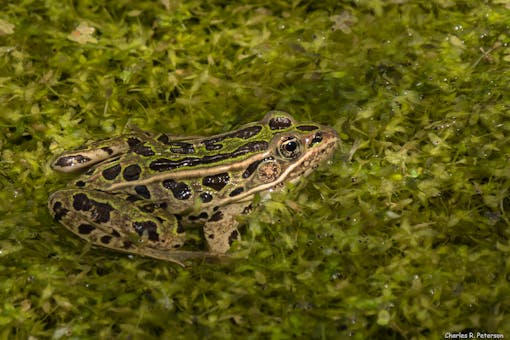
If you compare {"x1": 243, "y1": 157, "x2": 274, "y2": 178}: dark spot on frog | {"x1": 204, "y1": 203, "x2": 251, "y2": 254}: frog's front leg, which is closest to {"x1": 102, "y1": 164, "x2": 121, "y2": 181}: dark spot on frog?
{"x1": 204, "y1": 203, "x2": 251, "y2": 254}: frog's front leg

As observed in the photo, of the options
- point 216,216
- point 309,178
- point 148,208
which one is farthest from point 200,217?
point 309,178

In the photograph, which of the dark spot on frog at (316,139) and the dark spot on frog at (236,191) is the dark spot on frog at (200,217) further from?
the dark spot on frog at (316,139)

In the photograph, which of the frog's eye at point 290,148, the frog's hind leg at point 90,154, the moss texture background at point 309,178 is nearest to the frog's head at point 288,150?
the frog's eye at point 290,148

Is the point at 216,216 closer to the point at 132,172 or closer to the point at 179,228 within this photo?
the point at 179,228

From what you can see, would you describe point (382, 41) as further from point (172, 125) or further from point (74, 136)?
point (74, 136)

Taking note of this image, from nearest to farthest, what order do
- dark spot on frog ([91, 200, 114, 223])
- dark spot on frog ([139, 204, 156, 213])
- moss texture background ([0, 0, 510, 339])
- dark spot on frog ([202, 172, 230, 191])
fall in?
→ moss texture background ([0, 0, 510, 339]) → dark spot on frog ([91, 200, 114, 223]) → dark spot on frog ([139, 204, 156, 213]) → dark spot on frog ([202, 172, 230, 191])

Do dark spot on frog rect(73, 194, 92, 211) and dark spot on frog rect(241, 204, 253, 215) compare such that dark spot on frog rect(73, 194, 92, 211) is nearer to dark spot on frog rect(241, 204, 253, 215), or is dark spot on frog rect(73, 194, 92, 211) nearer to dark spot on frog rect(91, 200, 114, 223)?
dark spot on frog rect(91, 200, 114, 223)

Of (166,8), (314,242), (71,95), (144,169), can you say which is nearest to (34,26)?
(71,95)
